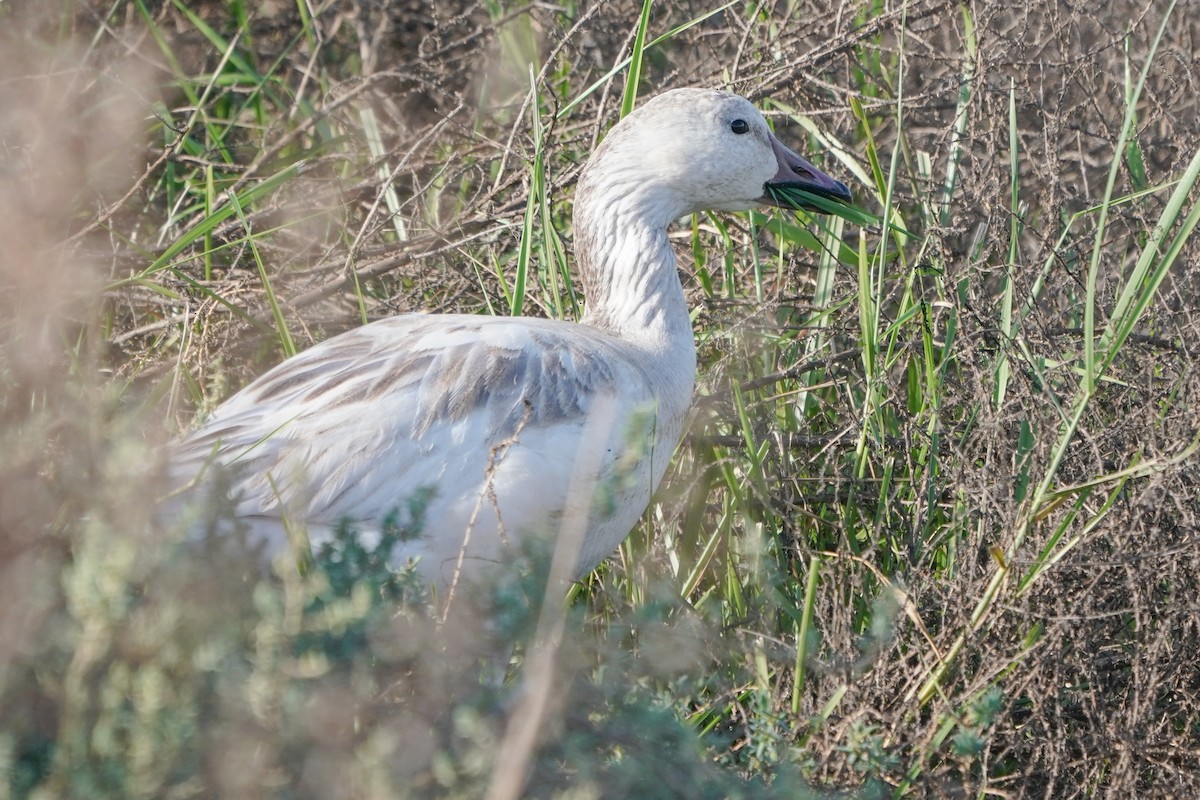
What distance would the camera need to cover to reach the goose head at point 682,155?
366 centimetres

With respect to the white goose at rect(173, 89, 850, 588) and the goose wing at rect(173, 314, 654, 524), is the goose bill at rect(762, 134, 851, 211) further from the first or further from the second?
the goose wing at rect(173, 314, 654, 524)

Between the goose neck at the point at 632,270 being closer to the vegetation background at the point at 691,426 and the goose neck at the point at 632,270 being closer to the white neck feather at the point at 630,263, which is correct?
the white neck feather at the point at 630,263

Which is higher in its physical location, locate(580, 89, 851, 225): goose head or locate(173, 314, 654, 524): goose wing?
locate(580, 89, 851, 225): goose head

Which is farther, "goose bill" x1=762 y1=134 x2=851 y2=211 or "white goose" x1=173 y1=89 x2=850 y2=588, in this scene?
"goose bill" x1=762 y1=134 x2=851 y2=211

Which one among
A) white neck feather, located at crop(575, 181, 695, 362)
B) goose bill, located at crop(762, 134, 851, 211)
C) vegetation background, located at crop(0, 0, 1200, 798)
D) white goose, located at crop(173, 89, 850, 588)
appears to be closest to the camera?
vegetation background, located at crop(0, 0, 1200, 798)

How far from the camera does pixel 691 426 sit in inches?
154

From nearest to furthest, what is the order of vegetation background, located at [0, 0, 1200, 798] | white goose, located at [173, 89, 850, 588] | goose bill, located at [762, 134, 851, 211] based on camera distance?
vegetation background, located at [0, 0, 1200, 798], white goose, located at [173, 89, 850, 588], goose bill, located at [762, 134, 851, 211]

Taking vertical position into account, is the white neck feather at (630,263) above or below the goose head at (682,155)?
below

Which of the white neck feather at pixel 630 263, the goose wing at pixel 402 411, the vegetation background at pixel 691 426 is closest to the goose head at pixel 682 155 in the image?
the white neck feather at pixel 630 263

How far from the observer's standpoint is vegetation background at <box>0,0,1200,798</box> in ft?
5.82

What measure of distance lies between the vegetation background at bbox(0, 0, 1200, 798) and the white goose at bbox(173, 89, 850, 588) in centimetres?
22

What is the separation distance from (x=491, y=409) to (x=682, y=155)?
0.99m

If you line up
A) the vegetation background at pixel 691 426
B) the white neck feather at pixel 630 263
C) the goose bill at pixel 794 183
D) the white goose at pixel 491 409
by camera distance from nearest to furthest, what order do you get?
the vegetation background at pixel 691 426
the white goose at pixel 491 409
the white neck feather at pixel 630 263
the goose bill at pixel 794 183

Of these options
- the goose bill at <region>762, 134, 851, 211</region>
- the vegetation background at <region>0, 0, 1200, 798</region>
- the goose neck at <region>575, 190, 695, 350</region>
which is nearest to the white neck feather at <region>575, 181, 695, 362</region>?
the goose neck at <region>575, 190, 695, 350</region>
